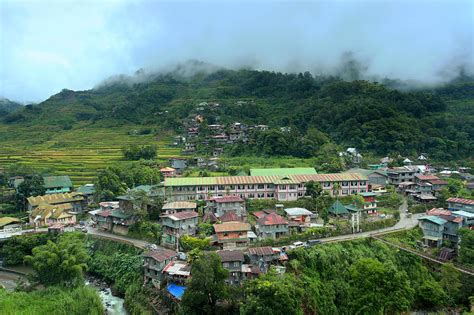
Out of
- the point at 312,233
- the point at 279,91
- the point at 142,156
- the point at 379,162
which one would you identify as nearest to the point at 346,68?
the point at 279,91

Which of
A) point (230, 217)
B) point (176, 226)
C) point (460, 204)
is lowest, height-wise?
point (460, 204)

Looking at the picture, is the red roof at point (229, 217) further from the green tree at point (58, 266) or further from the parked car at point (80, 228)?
the parked car at point (80, 228)

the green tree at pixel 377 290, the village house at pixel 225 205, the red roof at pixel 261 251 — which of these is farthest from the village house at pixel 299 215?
the green tree at pixel 377 290

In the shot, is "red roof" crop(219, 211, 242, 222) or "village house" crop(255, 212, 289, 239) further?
"red roof" crop(219, 211, 242, 222)

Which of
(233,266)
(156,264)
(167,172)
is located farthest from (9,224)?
(233,266)

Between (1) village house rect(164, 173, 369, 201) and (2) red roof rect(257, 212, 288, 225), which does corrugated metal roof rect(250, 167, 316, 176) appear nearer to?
(1) village house rect(164, 173, 369, 201)

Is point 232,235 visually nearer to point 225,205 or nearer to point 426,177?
point 225,205

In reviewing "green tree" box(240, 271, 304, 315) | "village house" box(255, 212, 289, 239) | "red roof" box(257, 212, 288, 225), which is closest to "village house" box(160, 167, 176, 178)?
"red roof" box(257, 212, 288, 225)
